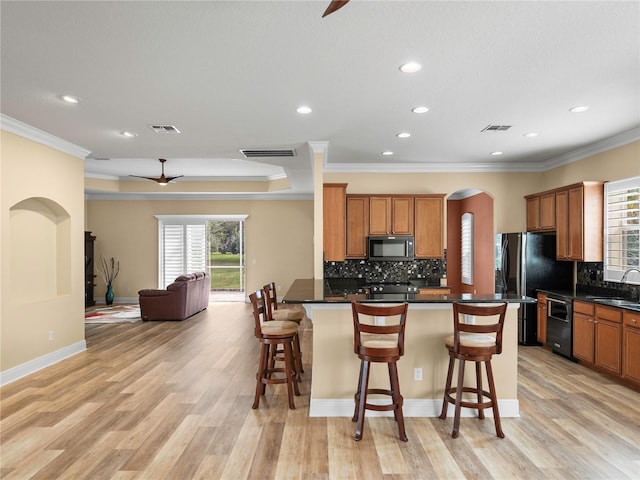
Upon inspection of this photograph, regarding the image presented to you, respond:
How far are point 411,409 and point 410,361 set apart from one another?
41cm

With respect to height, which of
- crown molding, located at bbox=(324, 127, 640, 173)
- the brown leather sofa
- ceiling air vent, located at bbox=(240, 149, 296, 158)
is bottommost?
the brown leather sofa

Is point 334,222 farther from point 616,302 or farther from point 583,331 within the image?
point 616,302

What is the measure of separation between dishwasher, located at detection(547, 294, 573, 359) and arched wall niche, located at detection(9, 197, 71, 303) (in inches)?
261

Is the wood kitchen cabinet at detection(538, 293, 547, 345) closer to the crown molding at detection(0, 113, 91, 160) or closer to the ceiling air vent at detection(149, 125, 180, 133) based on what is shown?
the ceiling air vent at detection(149, 125, 180, 133)

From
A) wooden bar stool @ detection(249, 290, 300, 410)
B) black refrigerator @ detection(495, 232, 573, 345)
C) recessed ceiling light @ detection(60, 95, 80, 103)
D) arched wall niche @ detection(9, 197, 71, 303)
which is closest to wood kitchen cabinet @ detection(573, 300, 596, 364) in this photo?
black refrigerator @ detection(495, 232, 573, 345)

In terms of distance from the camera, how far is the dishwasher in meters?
5.18

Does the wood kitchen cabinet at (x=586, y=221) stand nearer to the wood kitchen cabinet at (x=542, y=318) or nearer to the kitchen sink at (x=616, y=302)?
the kitchen sink at (x=616, y=302)

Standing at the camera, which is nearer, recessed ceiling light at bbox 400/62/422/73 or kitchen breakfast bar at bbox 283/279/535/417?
recessed ceiling light at bbox 400/62/422/73

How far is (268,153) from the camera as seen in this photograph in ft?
19.7

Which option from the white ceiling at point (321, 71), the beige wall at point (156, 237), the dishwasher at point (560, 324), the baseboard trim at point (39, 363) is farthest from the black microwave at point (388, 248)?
the baseboard trim at point (39, 363)

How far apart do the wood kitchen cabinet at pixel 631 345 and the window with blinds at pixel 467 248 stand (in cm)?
507

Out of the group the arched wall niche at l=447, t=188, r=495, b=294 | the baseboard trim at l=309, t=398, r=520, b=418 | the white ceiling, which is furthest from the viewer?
the arched wall niche at l=447, t=188, r=495, b=294

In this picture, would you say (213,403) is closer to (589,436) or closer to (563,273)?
(589,436)

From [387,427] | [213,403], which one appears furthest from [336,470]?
[213,403]
